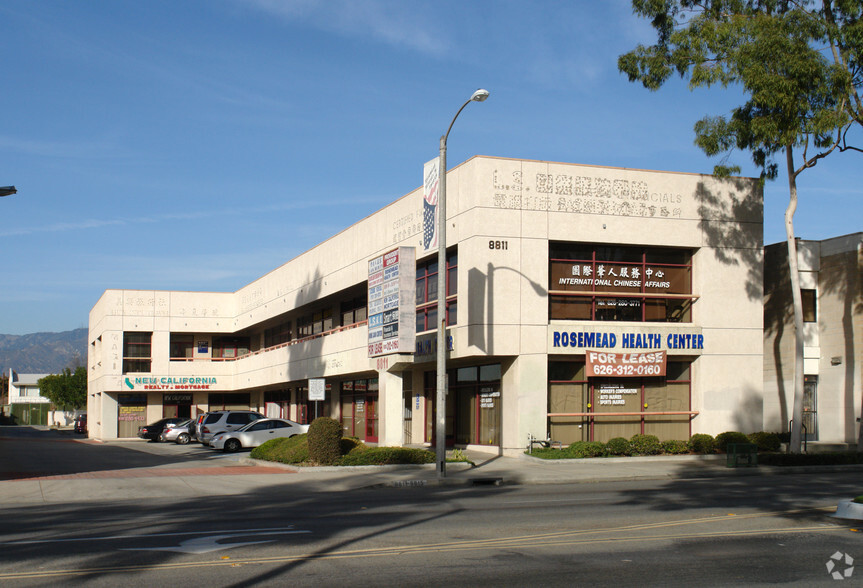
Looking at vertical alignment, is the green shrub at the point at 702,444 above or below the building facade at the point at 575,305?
below

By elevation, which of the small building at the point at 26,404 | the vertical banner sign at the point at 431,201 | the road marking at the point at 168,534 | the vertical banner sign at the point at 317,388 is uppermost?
the vertical banner sign at the point at 431,201

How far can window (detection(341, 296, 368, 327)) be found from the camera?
4197 cm

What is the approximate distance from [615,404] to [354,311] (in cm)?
1633

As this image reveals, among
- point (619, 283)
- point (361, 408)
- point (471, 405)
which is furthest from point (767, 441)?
point (361, 408)

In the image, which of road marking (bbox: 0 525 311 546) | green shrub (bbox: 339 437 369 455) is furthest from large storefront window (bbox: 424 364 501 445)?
road marking (bbox: 0 525 311 546)

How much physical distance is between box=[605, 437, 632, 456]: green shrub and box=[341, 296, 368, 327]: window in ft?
52.7

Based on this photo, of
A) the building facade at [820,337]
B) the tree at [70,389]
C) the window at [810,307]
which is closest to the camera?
the building facade at [820,337]

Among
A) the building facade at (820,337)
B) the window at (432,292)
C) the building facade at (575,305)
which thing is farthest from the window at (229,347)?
the building facade at (820,337)

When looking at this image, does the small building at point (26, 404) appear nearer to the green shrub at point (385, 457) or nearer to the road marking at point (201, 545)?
the green shrub at point (385, 457)

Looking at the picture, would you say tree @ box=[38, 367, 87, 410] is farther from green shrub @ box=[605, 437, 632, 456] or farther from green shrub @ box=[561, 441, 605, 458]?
green shrub @ box=[605, 437, 632, 456]

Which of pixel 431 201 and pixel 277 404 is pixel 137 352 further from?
pixel 431 201

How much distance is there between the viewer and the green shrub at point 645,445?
2866cm

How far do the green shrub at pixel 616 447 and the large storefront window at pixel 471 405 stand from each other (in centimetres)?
428

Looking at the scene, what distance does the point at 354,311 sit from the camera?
Answer: 4325cm
